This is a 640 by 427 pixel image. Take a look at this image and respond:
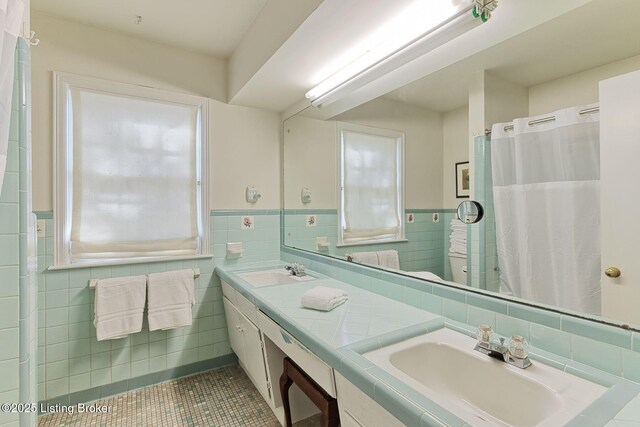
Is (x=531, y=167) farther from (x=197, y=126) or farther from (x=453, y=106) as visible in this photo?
(x=197, y=126)

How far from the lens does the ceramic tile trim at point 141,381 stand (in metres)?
1.90

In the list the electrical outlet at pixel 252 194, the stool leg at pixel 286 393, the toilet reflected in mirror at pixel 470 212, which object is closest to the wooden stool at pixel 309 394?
the stool leg at pixel 286 393

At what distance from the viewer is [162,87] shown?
7.01ft

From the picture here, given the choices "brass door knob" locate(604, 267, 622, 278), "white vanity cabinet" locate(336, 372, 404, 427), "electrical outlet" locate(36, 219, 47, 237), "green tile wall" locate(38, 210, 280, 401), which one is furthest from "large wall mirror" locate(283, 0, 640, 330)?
"electrical outlet" locate(36, 219, 47, 237)

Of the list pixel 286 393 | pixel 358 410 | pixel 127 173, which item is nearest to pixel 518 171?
pixel 358 410

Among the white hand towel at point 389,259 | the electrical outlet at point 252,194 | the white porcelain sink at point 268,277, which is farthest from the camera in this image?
the electrical outlet at point 252,194

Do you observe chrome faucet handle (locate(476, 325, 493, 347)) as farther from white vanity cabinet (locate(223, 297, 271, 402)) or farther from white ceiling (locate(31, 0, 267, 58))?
white ceiling (locate(31, 0, 267, 58))

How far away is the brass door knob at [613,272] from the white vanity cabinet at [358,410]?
2.58ft

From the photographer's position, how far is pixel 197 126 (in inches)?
89.0

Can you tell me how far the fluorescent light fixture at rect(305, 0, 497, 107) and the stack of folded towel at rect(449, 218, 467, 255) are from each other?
0.78 m

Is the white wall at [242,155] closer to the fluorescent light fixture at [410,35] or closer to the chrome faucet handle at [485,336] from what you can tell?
the fluorescent light fixture at [410,35]

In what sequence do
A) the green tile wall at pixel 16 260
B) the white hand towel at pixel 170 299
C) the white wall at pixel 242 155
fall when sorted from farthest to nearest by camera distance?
the white wall at pixel 242 155 < the white hand towel at pixel 170 299 < the green tile wall at pixel 16 260

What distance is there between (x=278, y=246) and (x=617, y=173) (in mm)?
2168

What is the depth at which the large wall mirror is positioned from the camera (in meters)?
0.92
